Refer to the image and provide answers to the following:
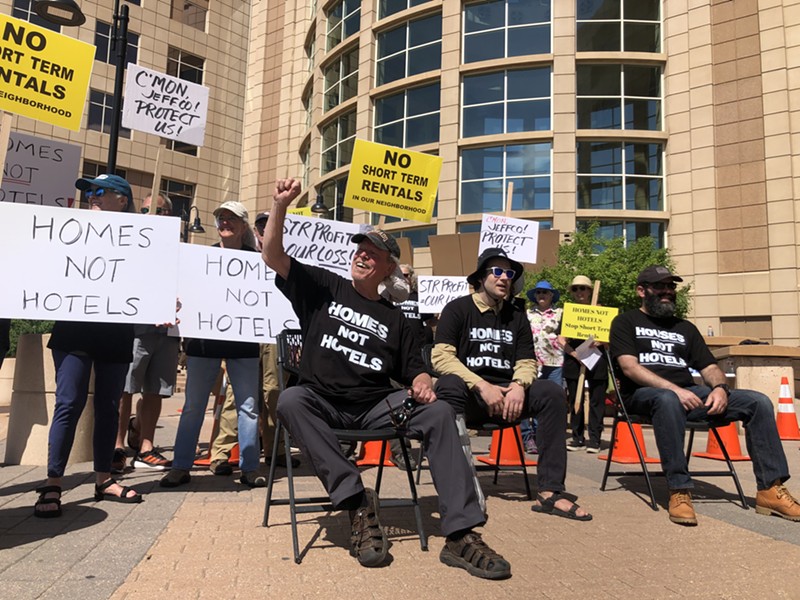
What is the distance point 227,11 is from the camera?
40.0 metres

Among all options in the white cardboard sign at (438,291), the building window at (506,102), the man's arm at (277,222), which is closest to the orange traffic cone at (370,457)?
the man's arm at (277,222)

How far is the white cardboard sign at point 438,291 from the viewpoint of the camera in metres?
9.41

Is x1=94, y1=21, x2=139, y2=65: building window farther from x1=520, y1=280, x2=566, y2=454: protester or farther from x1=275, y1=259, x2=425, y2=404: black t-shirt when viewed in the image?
x1=275, y1=259, x2=425, y2=404: black t-shirt

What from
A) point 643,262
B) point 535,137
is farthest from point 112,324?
point 535,137

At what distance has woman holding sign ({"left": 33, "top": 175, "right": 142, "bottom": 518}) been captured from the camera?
395 cm

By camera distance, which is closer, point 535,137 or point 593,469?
point 593,469

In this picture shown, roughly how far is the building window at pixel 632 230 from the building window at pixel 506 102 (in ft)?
14.8

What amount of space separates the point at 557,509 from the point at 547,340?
13.0ft

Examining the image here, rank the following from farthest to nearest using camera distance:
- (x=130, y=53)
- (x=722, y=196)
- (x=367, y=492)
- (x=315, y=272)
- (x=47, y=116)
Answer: (x=130, y=53) < (x=722, y=196) < (x=47, y=116) < (x=315, y=272) < (x=367, y=492)

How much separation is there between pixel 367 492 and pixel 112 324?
211cm

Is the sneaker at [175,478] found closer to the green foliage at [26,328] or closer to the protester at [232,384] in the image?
the protester at [232,384]

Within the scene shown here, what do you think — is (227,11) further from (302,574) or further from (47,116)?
(302,574)

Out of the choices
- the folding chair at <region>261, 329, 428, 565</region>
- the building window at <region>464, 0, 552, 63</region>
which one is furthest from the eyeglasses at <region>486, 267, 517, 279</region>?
the building window at <region>464, 0, 552, 63</region>

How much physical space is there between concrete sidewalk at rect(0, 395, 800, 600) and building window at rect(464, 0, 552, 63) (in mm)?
24089
